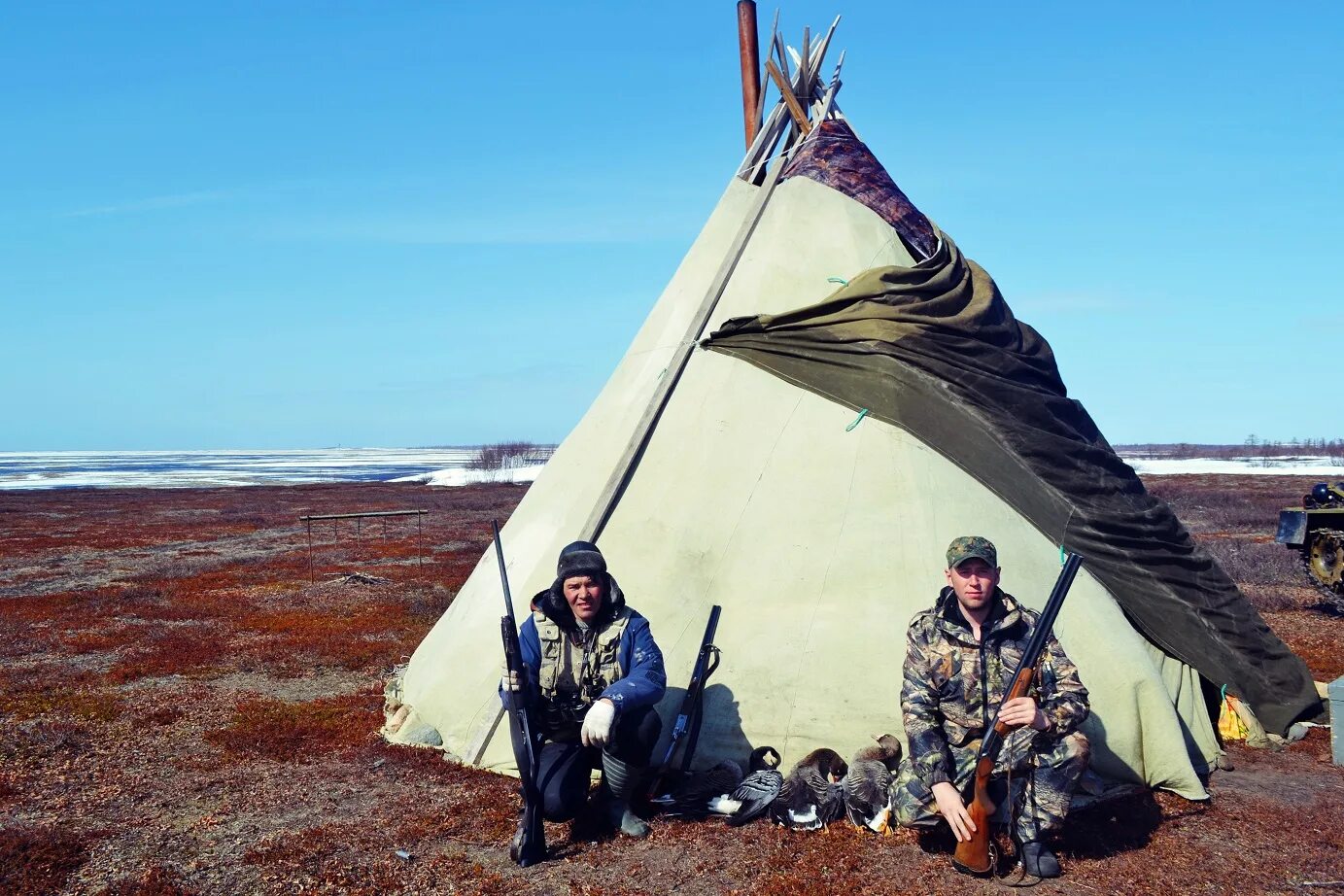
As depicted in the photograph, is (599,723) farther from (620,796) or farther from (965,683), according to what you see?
(965,683)

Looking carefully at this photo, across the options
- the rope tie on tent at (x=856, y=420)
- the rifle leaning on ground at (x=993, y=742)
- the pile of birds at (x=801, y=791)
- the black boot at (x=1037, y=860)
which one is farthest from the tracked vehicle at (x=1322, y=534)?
the rifle leaning on ground at (x=993, y=742)

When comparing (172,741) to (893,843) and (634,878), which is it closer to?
(634,878)

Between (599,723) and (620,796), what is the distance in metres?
0.83

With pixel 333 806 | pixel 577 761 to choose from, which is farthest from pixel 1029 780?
pixel 333 806

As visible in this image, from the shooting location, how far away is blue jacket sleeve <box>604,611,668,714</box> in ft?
16.3

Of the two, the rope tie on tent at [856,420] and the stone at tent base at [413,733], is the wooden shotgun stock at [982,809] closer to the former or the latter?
the rope tie on tent at [856,420]

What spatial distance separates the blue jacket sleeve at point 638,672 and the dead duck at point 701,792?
2.56 ft

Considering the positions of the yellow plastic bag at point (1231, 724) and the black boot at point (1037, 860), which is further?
the yellow plastic bag at point (1231, 724)

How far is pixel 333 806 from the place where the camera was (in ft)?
19.5

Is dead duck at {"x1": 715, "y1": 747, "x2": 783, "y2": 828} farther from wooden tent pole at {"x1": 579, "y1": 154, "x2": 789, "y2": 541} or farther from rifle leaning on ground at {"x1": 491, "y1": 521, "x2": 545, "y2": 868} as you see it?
wooden tent pole at {"x1": 579, "y1": 154, "x2": 789, "y2": 541}

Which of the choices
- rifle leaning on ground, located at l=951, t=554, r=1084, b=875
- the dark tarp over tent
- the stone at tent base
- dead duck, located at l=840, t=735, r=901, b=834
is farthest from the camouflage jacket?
the stone at tent base

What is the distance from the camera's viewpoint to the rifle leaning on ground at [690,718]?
5.71 metres

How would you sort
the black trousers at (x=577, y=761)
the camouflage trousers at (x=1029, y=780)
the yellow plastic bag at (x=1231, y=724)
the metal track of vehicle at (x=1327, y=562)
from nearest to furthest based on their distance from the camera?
the camouflage trousers at (x=1029, y=780)
the black trousers at (x=577, y=761)
the yellow plastic bag at (x=1231, y=724)
the metal track of vehicle at (x=1327, y=562)

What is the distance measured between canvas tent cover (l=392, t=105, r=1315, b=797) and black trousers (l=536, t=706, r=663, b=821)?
784 millimetres
